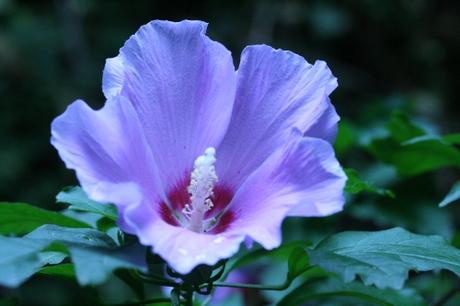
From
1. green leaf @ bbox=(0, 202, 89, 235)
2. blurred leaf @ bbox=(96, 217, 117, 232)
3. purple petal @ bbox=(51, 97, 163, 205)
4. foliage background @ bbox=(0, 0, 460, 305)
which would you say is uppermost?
purple petal @ bbox=(51, 97, 163, 205)

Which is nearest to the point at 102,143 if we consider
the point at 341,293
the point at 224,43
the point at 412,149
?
the point at 341,293

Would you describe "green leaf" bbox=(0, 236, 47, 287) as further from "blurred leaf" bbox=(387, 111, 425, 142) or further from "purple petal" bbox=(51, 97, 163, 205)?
"blurred leaf" bbox=(387, 111, 425, 142)

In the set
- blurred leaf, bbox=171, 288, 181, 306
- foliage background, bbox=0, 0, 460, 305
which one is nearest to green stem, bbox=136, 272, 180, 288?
blurred leaf, bbox=171, 288, 181, 306

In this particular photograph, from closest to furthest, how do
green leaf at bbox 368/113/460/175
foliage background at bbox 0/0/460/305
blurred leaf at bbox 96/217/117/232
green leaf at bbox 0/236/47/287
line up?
1. green leaf at bbox 0/236/47/287
2. blurred leaf at bbox 96/217/117/232
3. green leaf at bbox 368/113/460/175
4. foliage background at bbox 0/0/460/305

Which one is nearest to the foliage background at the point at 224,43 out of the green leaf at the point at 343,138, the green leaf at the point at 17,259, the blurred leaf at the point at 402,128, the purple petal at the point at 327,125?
the green leaf at the point at 343,138

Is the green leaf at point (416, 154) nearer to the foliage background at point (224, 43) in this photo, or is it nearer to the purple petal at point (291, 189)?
the purple petal at point (291, 189)

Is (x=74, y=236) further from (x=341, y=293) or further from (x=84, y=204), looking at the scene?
(x=341, y=293)
